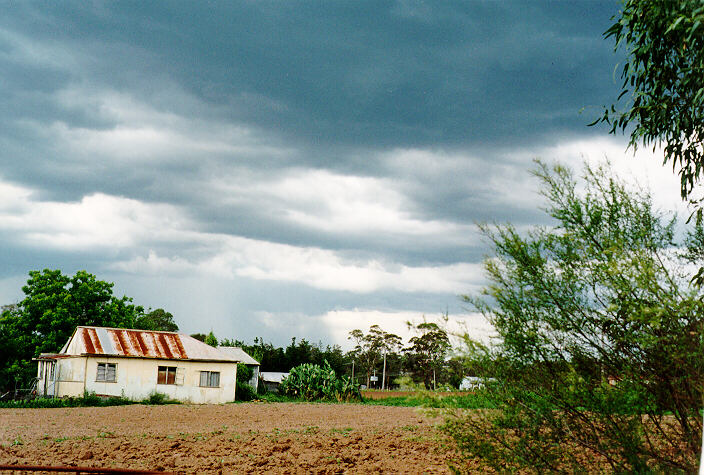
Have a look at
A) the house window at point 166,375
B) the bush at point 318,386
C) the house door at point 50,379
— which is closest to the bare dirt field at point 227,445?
the house window at point 166,375

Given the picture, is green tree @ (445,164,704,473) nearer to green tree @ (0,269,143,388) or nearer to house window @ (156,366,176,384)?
house window @ (156,366,176,384)

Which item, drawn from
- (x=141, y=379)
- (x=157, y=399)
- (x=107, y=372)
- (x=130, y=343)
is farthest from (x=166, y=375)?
(x=107, y=372)

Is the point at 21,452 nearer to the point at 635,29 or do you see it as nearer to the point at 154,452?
the point at 154,452

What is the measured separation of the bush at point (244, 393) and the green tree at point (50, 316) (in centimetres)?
1033

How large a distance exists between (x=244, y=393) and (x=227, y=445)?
739 inches

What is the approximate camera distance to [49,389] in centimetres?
2797

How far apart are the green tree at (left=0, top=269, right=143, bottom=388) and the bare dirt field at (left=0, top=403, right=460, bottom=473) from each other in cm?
1788

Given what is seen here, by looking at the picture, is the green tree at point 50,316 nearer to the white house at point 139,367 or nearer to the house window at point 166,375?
the white house at point 139,367

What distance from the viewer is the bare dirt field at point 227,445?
9836mm

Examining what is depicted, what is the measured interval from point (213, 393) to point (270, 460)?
18.7 meters

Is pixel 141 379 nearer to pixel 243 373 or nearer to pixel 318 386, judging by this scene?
pixel 243 373

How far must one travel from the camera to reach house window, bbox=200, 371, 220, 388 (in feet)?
91.9

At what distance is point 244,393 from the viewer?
98.7 ft

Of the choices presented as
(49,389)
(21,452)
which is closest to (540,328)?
(21,452)
